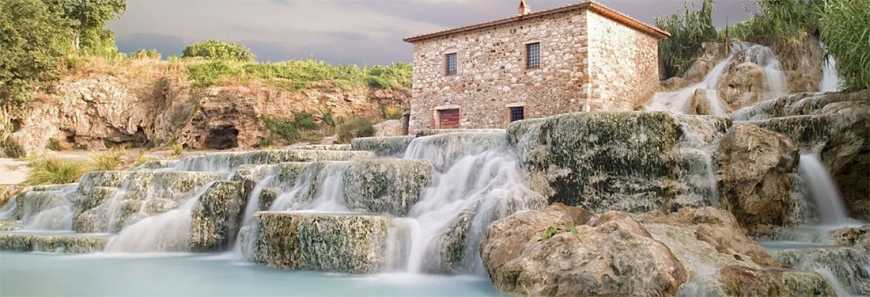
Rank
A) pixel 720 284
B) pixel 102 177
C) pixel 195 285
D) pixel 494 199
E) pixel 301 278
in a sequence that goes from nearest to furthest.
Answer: pixel 720 284 → pixel 195 285 → pixel 301 278 → pixel 494 199 → pixel 102 177

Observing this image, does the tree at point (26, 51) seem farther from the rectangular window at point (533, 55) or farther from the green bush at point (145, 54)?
the rectangular window at point (533, 55)

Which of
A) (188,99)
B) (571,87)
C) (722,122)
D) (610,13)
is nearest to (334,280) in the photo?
(722,122)

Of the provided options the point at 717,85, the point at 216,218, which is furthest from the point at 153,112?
the point at 717,85

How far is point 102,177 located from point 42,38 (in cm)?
1361

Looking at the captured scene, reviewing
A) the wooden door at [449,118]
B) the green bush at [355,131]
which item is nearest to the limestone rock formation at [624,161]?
the wooden door at [449,118]

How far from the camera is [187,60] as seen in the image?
2662cm

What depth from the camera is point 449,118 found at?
21.1 meters

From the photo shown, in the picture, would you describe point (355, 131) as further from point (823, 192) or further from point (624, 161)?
point (823, 192)

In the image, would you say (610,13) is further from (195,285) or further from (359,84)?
(195,285)

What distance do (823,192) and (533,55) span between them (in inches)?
460

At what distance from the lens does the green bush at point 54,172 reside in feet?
50.6

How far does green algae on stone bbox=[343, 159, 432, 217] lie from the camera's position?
29.6 ft

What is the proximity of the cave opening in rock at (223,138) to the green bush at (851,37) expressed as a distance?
2072 centimetres

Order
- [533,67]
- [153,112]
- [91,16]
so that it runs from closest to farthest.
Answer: [533,67] < [153,112] < [91,16]
